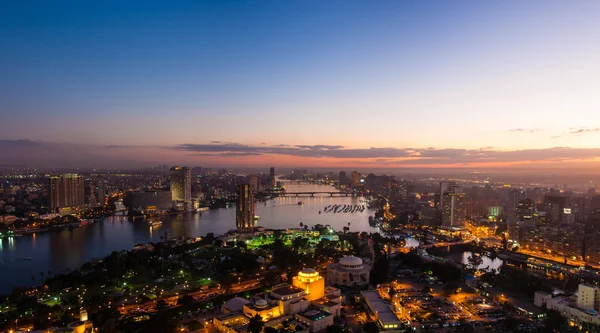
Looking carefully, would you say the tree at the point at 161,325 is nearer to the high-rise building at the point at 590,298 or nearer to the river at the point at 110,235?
the river at the point at 110,235

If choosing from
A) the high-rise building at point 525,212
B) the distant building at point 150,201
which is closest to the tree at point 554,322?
the high-rise building at point 525,212

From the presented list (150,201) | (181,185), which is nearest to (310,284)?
(150,201)

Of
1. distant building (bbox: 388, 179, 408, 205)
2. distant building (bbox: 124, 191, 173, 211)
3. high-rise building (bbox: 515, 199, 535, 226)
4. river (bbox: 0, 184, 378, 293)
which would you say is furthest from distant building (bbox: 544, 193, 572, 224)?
distant building (bbox: 124, 191, 173, 211)

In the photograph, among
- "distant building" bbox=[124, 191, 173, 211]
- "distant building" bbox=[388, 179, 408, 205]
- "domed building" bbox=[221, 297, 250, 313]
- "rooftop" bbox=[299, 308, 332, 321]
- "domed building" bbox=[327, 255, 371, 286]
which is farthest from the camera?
"distant building" bbox=[388, 179, 408, 205]

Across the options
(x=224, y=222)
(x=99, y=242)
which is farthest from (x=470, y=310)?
(x=224, y=222)

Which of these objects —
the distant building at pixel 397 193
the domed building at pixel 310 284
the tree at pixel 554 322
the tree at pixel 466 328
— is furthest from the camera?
the distant building at pixel 397 193

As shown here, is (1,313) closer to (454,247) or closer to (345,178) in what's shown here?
(454,247)

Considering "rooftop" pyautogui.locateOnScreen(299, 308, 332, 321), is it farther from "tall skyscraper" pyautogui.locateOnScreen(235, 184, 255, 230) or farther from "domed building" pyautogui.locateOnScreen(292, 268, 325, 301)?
"tall skyscraper" pyautogui.locateOnScreen(235, 184, 255, 230)
